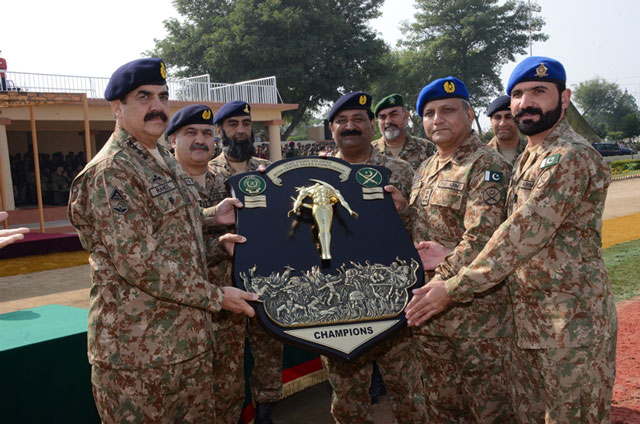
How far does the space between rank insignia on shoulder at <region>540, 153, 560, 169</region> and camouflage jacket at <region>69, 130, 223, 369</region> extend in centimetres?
→ 167

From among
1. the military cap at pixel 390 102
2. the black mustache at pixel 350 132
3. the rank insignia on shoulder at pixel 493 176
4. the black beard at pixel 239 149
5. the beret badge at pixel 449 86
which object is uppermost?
the military cap at pixel 390 102

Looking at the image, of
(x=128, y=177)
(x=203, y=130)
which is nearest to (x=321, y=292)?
(x=128, y=177)

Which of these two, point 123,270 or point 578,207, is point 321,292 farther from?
point 578,207

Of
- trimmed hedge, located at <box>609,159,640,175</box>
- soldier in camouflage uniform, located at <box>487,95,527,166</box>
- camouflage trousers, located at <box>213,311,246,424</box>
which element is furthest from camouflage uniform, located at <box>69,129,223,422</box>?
trimmed hedge, located at <box>609,159,640,175</box>

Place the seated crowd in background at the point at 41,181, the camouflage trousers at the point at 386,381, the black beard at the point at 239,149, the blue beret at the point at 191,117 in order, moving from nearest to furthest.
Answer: the camouflage trousers at the point at 386,381 → the blue beret at the point at 191,117 → the black beard at the point at 239,149 → the seated crowd in background at the point at 41,181

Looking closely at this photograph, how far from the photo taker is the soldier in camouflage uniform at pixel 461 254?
2992 mm

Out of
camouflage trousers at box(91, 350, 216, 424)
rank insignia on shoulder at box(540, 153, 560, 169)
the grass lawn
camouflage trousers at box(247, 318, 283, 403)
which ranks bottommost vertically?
the grass lawn

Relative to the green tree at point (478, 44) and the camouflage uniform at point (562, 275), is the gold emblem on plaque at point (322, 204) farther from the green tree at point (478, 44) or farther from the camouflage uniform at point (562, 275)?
the green tree at point (478, 44)

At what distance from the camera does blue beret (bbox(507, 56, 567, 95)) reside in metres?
2.69

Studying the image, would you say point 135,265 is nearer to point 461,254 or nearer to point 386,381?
point 461,254

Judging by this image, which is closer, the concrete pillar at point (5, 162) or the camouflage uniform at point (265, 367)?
the camouflage uniform at point (265, 367)

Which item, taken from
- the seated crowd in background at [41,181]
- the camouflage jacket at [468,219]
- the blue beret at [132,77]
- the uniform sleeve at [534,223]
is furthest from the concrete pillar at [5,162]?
the uniform sleeve at [534,223]

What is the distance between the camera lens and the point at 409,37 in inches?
2234

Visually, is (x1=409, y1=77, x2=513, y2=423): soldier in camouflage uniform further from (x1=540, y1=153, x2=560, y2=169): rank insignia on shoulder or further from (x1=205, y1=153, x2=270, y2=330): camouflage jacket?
(x1=205, y1=153, x2=270, y2=330): camouflage jacket
